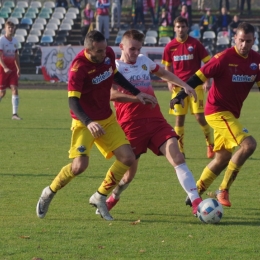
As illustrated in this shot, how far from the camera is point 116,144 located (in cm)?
721

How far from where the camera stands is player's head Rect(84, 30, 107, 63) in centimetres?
686

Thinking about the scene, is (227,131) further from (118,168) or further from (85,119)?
(85,119)

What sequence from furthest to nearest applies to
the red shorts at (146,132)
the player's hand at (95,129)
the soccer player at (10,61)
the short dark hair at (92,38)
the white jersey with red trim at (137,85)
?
1. the soccer player at (10,61)
2. the white jersey with red trim at (137,85)
3. the red shorts at (146,132)
4. the short dark hair at (92,38)
5. the player's hand at (95,129)

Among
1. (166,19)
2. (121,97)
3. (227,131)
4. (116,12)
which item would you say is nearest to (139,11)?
(116,12)

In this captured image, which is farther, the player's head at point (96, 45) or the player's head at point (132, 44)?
the player's head at point (132, 44)

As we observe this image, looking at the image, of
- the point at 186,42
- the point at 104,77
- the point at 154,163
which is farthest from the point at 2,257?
the point at 186,42

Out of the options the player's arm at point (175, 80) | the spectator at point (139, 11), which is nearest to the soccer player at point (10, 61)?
the player's arm at point (175, 80)

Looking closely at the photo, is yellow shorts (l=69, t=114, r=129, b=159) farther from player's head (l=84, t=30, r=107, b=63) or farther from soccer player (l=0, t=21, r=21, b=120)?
soccer player (l=0, t=21, r=21, b=120)

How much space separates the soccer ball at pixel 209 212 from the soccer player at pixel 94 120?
86 centimetres

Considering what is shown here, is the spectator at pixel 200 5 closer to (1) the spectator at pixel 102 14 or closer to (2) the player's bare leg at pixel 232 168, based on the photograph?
(1) the spectator at pixel 102 14

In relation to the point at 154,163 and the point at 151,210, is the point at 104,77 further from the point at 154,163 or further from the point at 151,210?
the point at 154,163

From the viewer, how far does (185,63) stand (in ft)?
41.1

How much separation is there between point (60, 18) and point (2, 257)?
31.0 metres

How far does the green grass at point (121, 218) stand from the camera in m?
6.02
